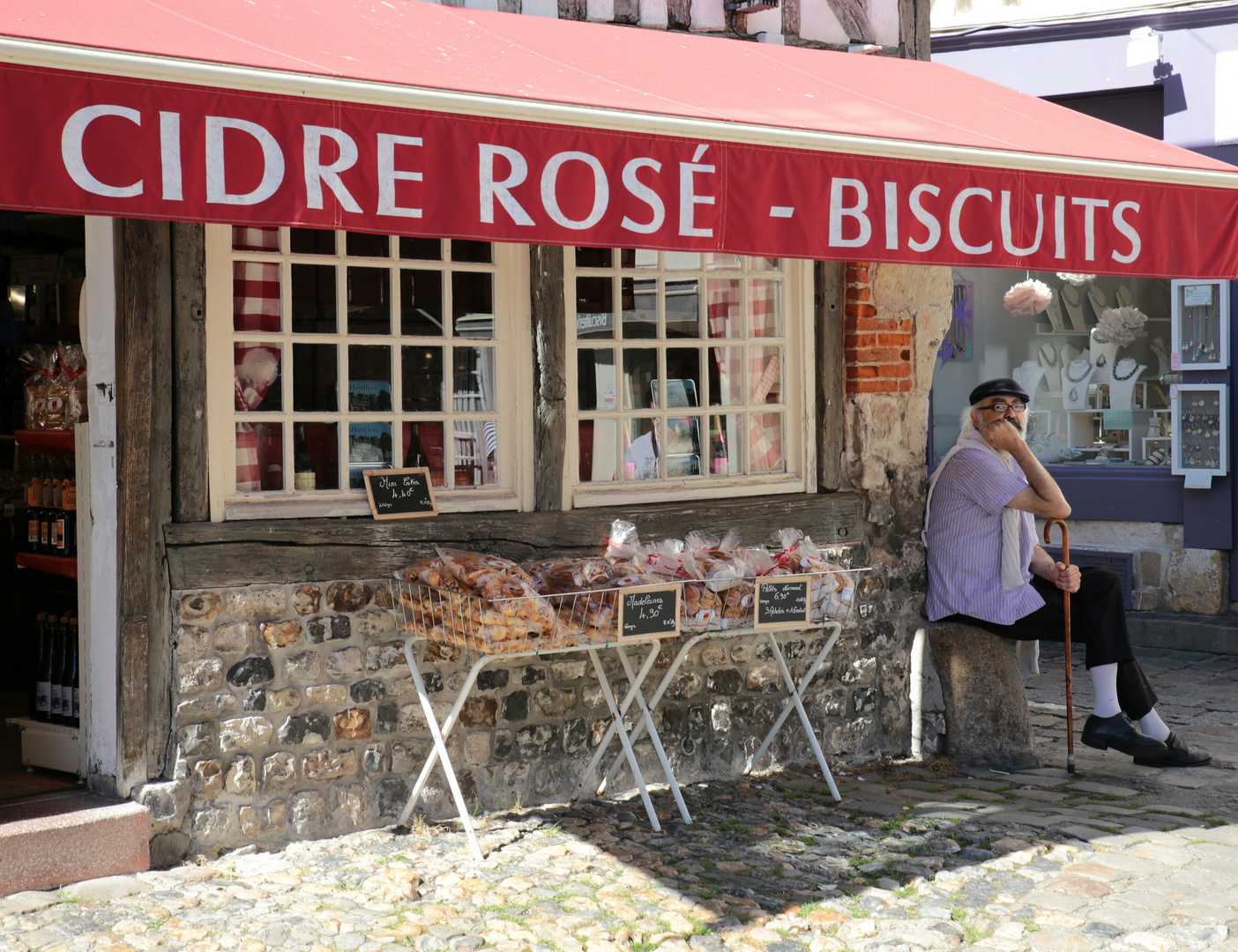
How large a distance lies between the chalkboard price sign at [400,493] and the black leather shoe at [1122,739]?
325 cm

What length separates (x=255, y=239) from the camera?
16.3 ft

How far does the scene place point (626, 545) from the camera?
5.09 m

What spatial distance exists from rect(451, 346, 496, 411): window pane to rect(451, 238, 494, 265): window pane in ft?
1.20

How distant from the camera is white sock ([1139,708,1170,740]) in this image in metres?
6.14

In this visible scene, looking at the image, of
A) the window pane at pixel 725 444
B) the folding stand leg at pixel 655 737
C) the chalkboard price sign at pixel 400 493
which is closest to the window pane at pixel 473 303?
the chalkboard price sign at pixel 400 493

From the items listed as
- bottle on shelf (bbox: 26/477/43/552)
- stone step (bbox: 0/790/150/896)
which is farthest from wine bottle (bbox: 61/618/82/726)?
stone step (bbox: 0/790/150/896)

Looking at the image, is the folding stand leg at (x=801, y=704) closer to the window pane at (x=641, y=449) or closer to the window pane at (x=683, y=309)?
the window pane at (x=641, y=449)

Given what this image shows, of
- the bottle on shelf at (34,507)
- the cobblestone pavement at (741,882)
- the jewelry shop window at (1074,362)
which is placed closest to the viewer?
the cobblestone pavement at (741,882)

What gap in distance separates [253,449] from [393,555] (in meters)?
0.67

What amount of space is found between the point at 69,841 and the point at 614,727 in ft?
6.62

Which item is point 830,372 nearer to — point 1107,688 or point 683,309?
point 683,309

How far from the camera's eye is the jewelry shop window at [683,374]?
5.76 metres

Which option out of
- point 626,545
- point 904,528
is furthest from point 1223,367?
point 626,545

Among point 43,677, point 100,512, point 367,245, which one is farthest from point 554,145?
point 43,677
